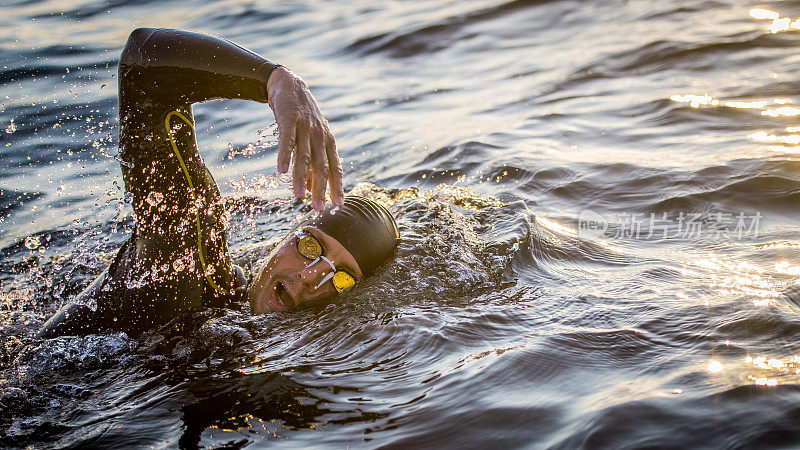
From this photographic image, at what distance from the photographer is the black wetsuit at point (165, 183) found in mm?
3746

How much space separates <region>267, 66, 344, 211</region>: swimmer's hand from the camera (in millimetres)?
3172

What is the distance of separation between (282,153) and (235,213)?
3.67 m

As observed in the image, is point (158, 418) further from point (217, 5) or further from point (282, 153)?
point (217, 5)

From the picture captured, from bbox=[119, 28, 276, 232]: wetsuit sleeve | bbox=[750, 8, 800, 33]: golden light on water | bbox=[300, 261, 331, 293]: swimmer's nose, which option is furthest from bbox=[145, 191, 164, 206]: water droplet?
bbox=[750, 8, 800, 33]: golden light on water

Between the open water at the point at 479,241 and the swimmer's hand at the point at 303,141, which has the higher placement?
the swimmer's hand at the point at 303,141

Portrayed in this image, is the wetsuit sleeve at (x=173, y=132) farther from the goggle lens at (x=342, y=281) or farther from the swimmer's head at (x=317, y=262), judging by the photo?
the goggle lens at (x=342, y=281)

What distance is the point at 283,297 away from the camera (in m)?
4.45

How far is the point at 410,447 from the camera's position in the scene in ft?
9.22

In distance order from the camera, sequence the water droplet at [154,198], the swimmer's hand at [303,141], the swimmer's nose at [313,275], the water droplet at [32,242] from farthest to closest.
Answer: the water droplet at [32,242] → the swimmer's nose at [313,275] → the water droplet at [154,198] → the swimmer's hand at [303,141]

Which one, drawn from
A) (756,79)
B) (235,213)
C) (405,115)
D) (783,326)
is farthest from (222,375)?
(756,79)

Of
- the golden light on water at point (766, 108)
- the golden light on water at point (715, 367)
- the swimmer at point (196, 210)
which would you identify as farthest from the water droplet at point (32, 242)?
the golden light on water at point (766, 108)

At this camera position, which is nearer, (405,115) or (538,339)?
(538,339)

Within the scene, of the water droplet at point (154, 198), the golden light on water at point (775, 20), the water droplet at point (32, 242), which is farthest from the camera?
the golden light on water at point (775, 20)

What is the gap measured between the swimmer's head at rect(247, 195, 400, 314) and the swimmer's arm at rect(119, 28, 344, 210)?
31.7 inches
